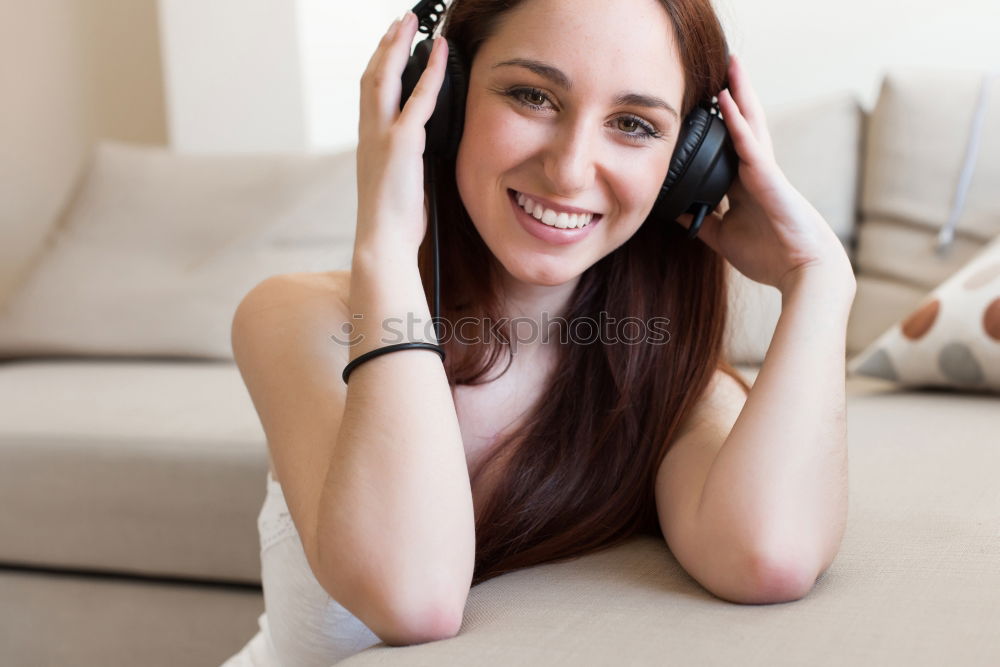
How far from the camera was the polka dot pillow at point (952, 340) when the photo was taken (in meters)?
1.60

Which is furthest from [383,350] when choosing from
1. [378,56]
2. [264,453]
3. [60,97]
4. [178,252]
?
[60,97]

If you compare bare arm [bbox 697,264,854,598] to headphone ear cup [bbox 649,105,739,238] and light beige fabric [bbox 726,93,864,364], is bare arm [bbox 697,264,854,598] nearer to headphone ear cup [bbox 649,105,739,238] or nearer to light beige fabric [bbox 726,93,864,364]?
headphone ear cup [bbox 649,105,739,238]

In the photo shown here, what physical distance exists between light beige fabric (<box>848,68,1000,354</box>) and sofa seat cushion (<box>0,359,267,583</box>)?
1.15 meters

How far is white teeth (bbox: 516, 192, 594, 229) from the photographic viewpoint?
1014 mm

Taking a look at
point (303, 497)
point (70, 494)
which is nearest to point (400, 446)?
point (303, 497)

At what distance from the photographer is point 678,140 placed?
1031 millimetres

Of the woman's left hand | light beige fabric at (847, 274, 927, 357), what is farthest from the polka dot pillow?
the woman's left hand

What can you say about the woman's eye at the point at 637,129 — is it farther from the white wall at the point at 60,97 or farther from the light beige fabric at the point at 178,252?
the white wall at the point at 60,97

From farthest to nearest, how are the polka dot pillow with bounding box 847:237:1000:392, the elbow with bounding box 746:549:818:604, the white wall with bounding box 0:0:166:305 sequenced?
the white wall with bounding box 0:0:166:305, the polka dot pillow with bounding box 847:237:1000:392, the elbow with bounding box 746:549:818:604

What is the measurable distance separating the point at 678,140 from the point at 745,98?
0.10 m

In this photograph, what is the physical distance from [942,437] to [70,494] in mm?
1361

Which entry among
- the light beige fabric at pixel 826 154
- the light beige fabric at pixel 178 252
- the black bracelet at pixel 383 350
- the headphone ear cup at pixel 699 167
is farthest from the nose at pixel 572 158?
the light beige fabric at pixel 178 252

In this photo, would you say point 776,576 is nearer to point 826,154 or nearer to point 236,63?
point 826,154

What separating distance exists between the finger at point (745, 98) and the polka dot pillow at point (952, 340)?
0.74m
